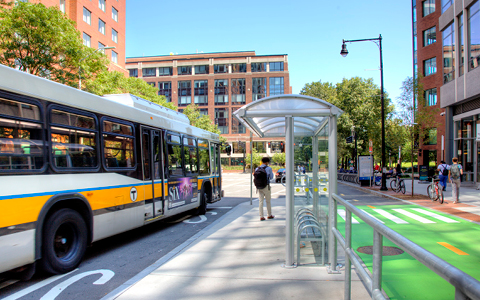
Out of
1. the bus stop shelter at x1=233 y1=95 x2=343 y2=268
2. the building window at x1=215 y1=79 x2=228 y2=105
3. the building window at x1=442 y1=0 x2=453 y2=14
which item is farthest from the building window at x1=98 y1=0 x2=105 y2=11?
the bus stop shelter at x1=233 y1=95 x2=343 y2=268

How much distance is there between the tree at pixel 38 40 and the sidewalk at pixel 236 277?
12.5 metres

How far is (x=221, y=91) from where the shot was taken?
70.2m

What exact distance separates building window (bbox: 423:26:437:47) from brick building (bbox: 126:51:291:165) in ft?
111

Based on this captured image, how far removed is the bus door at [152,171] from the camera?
25.9 feet

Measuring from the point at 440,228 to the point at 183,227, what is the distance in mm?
7204

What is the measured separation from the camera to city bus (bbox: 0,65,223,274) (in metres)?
4.50

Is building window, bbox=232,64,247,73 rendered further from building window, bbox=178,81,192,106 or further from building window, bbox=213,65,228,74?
building window, bbox=178,81,192,106

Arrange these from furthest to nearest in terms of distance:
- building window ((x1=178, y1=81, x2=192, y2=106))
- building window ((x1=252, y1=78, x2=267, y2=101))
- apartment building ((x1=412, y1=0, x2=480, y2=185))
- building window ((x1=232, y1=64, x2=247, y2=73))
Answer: building window ((x1=178, y1=81, x2=192, y2=106))
building window ((x1=232, y1=64, x2=247, y2=73))
building window ((x1=252, y1=78, x2=267, y2=101))
apartment building ((x1=412, y1=0, x2=480, y2=185))

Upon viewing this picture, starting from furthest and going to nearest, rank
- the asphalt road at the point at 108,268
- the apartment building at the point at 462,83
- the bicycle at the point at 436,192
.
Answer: the apartment building at the point at 462,83 → the bicycle at the point at 436,192 → the asphalt road at the point at 108,268

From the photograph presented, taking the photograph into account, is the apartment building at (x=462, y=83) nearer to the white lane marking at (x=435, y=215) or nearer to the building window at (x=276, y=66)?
the white lane marking at (x=435, y=215)

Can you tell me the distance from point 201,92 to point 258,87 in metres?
12.2

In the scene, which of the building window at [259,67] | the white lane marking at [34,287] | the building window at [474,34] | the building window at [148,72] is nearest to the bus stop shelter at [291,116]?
the white lane marking at [34,287]

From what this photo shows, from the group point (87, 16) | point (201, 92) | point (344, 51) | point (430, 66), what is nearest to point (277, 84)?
point (201, 92)

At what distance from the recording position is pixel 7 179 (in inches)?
171
